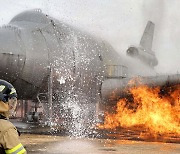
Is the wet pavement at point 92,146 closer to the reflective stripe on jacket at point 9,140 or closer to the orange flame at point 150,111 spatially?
the orange flame at point 150,111

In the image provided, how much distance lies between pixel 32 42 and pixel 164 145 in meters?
7.07

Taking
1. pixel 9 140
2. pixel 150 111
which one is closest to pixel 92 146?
pixel 150 111

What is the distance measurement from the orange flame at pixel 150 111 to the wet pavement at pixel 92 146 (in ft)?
13.2

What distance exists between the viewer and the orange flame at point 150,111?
1536 cm

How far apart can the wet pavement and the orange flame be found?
4025mm

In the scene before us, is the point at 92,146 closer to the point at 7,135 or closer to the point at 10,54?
the point at 10,54

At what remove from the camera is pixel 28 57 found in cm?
1378

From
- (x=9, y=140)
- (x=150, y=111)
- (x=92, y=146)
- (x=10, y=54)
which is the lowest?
(x=92, y=146)

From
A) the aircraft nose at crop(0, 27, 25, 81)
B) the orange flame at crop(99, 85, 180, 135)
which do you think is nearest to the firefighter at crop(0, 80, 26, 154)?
the aircraft nose at crop(0, 27, 25, 81)

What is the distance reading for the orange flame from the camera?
Answer: 15363 millimetres

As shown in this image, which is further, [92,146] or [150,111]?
[150,111]

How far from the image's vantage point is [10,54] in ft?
42.9

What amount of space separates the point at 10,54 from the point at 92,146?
534 centimetres

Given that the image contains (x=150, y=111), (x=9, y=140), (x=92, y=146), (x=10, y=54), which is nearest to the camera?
(x=9, y=140)
